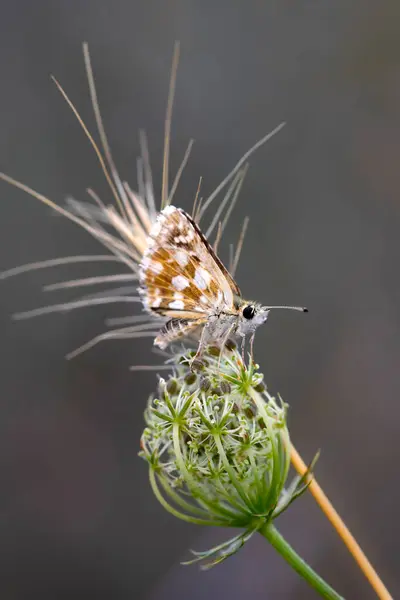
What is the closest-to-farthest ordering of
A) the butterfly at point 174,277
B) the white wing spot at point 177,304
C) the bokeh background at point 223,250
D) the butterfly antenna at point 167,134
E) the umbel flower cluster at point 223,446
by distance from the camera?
the butterfly antenna at point 167,134, the umbel flower cluster at point 223,446, the butterfly at point 174,277, the white wing spot at point 177,304, the bokeh background at point 223,250

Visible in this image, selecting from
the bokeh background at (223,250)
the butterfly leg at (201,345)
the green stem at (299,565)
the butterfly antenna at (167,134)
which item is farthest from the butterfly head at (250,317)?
the bokeh background at (223,250)

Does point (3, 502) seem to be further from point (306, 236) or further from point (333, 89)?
point (333, 89)

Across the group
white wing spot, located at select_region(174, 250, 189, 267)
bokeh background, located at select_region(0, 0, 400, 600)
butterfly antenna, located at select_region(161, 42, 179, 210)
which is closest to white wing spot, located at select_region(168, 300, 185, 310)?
white wing spot, located at select_region(174, 250, 189, 267)

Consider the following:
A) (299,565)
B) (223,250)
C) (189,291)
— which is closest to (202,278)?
(189,291)

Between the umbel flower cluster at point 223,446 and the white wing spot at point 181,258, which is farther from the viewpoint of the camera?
the white wing spot at point 181,258

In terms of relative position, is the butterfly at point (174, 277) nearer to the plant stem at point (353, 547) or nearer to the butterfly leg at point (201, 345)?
the butterfly leg at point (201, 345)

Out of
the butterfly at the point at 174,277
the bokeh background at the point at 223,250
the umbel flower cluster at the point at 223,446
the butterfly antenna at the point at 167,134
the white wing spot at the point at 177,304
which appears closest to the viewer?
the butterfly antenna at the point at 167,134

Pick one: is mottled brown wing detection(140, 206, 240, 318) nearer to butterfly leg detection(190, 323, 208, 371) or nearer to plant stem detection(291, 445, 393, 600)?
butterfly leg detection(190, 323, 208, 371)
